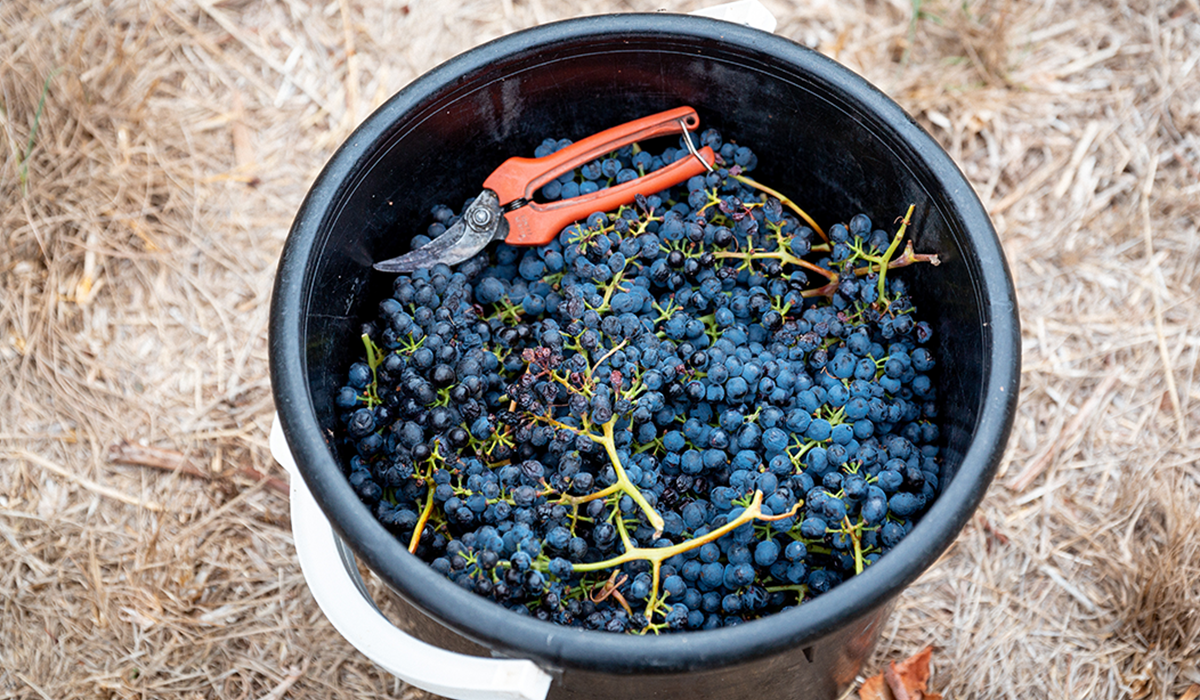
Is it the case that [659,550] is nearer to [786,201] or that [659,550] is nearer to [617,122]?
[786,201]

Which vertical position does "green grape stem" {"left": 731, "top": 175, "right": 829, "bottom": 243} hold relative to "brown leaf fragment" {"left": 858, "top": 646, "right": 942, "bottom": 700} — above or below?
above

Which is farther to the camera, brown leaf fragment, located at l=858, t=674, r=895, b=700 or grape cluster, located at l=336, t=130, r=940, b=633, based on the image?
brown leaf fragment, located at l=858, t=674, r=895, b=700

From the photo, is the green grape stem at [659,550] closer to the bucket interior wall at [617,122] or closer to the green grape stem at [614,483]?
the green grape stem at [614,483]

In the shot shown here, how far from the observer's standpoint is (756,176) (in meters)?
1.48

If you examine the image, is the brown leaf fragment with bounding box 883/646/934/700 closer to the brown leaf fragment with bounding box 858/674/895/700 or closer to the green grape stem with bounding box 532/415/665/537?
the brown leaf fragment with bounding box 858/674/895/700

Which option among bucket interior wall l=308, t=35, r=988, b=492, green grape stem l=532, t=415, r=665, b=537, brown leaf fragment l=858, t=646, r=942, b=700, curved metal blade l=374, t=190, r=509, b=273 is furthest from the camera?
brown leaf fragment l=858, t=646, r=942, b=700

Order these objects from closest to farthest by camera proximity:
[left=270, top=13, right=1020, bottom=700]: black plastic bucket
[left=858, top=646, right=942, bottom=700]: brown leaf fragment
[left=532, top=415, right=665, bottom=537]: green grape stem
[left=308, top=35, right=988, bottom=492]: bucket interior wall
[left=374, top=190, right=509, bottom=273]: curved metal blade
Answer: [left=270, top=13, right=1020, bottom=700]: black plastic bucket → [left=532, top=415, right=665, bottom=537]: green grape stem → [left=308, top=35, right=988, bottom=492]: bucket interior wall → [left=374, top=190, right=509, bottom=273]: curved metal blade → [left=858, top=646, right=942, bottom=700]: brown leaf fragment

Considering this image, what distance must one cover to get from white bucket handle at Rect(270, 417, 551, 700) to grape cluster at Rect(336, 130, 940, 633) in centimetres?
9

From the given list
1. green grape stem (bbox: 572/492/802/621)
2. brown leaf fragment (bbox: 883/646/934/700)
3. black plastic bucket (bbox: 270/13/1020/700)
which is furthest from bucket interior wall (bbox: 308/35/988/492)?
brown leaf fragment (bbox: 883/646/934/700)

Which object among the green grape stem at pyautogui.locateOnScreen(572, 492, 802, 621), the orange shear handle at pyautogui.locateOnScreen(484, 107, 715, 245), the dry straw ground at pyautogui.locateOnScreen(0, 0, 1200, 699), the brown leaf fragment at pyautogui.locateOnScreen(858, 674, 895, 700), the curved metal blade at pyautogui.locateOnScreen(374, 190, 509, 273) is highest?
the orange shear handle at pyautogui.locateOnScreen(484, 107, 715, 245)

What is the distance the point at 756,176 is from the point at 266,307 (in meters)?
1.08

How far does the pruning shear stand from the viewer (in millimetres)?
1368

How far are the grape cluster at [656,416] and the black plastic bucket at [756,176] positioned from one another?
6 cm

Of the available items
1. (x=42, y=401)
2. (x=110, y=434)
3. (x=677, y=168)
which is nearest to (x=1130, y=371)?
(x=677, y=168)
